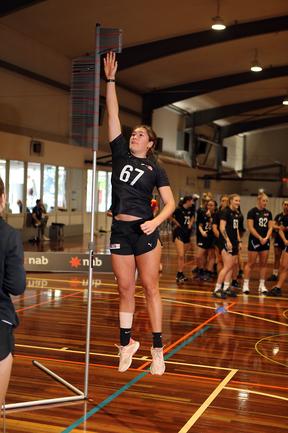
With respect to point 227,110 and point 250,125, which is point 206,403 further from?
point 250,125

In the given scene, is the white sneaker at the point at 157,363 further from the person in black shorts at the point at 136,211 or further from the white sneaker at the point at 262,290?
the white sneaker at the point at 262,290

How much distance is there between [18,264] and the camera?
271 centimetres

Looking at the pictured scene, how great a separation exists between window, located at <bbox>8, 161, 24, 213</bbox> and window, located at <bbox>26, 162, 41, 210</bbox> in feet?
1.28

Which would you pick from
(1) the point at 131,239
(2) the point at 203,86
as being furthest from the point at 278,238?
(2) the point at 203,86

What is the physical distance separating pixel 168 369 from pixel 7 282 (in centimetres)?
330

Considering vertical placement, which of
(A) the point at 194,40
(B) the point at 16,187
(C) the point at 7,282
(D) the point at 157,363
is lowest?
(D) the point at 157,363

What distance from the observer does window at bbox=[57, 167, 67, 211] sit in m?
21.4

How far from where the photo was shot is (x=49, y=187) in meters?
20.8

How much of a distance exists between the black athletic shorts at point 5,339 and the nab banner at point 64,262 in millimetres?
4253

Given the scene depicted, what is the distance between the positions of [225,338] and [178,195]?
2332 cm

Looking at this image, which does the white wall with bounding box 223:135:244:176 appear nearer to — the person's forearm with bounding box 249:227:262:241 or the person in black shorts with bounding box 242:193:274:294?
the person in black shorts with bounding box 242:193:274:294

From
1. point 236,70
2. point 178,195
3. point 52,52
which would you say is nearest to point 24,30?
point 52,52

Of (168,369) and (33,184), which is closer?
(168,369)

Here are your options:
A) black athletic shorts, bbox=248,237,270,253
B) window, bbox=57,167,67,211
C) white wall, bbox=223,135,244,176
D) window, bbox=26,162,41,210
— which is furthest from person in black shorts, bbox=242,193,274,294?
white wall, bbox=223,135,244,176
